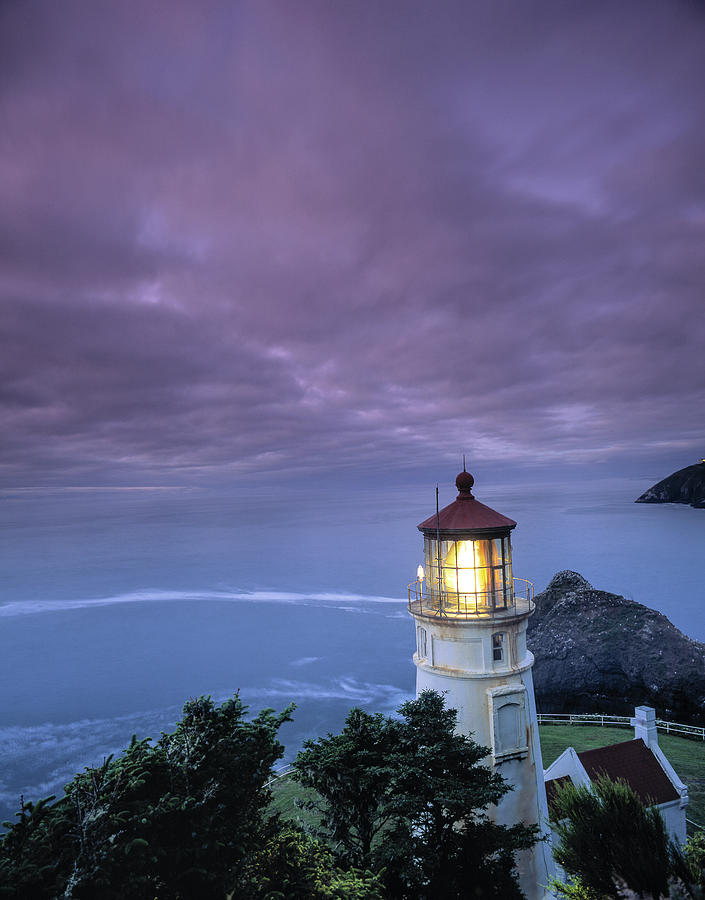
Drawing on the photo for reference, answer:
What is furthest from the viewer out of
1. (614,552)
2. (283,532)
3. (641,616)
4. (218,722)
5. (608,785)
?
(283,532)

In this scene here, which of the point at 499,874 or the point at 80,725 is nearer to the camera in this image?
the point at 499,874

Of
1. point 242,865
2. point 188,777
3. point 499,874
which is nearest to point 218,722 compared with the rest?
point 188,777

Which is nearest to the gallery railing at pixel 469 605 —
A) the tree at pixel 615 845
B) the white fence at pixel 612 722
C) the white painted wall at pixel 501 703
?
the white painted wall at pixel 501 703

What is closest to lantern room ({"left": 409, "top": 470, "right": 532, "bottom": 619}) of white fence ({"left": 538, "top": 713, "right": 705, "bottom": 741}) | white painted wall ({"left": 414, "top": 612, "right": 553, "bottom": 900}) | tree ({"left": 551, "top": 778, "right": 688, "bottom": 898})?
white painted wall ({"left": 414, "top": 612, "right": 553, "bottom": 900})

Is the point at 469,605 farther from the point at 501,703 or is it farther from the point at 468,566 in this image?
the point at 501,703

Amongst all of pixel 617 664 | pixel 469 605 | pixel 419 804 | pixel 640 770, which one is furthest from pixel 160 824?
pixel 617 664

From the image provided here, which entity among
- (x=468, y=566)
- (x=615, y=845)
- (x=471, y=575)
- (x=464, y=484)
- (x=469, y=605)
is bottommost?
(x=615, y=845)

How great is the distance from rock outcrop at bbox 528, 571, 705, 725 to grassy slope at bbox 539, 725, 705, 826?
100 inches

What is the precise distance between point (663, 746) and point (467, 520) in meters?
20.3

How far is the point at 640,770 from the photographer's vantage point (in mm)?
14289

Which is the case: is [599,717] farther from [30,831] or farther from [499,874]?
[30,831]

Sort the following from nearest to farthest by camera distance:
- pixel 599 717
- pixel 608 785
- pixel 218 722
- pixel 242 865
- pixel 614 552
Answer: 1. pixel 608 785
2. pixel 242 865
3. pixel 218 722
4. pixel 599 717
5. pixel 614 552

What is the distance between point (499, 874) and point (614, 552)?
9564cm

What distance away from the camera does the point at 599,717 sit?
87.9 ft
